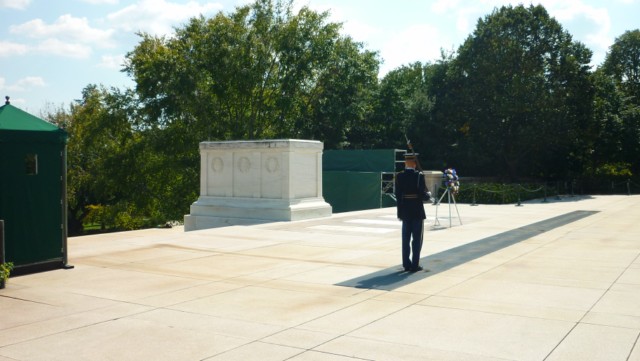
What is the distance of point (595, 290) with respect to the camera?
7977 mm

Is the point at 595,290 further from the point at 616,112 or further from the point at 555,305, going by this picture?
the point at 616,112

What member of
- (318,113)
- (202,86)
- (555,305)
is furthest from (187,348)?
(318,113)

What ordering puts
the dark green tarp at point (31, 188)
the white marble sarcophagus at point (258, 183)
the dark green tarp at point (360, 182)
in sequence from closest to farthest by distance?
the dark green tarp at point (31, 188)
the white marble sarcophagus at point (258, 183)
the dark green tarp at point (360, 182)

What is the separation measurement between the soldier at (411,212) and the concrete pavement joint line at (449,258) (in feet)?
0.81

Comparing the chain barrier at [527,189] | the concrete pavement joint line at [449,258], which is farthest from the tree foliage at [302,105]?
the concrete pavement joint line at [449,258]

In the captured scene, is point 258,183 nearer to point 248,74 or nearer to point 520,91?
point 248,74

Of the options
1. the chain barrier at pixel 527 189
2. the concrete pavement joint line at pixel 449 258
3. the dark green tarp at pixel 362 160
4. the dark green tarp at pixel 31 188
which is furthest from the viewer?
the chain barrier at pixel 527 189

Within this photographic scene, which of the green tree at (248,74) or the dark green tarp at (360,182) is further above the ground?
the green tree at (248,74)

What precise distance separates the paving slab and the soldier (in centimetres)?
28

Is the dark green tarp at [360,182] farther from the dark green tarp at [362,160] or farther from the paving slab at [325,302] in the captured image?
the paving slab at [325,302]

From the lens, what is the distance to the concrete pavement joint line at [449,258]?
857cm

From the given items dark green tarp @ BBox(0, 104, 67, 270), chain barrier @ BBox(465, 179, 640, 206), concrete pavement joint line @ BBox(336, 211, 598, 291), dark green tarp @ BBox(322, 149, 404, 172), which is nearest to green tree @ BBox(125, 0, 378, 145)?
dark green tarp @ BBox(322, 149, 404, 172)

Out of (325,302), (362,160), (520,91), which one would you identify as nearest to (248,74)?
(362,160)

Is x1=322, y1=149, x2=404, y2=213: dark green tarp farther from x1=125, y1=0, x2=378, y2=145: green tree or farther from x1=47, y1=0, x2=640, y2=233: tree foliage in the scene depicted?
x1=125, y1=0, x2=378, y2=145: green tree
